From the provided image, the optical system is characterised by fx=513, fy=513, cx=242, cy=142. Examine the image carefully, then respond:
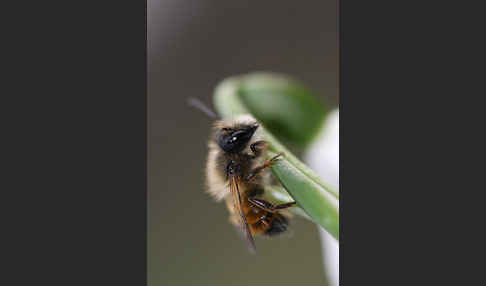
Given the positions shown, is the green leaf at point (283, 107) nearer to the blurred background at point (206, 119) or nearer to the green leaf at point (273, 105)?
the green leaf at point (273, 105)

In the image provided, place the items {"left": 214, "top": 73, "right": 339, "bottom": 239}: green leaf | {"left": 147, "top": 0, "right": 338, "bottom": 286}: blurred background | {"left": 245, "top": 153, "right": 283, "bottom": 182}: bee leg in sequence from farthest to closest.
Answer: {"left": 147, "top": 0, "right": 338, "bottom": 286}: blurred background < {"left": 214, "top": 73, "right": 339, "bottom": 239}: green leaf < {"left": 245, "top": 153, "right": 283, "bottom": 182}: bee leg

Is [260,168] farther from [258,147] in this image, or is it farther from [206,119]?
[206,119]

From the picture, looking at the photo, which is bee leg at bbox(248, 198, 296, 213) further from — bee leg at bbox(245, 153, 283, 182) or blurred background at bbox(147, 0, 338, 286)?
blurred background at bbox(147, 0, 338, 286)

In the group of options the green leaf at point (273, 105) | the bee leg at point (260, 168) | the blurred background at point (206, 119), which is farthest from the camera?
the blurred background at point (206, 119)

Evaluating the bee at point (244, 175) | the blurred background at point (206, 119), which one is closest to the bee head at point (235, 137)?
the bee at point (244, 175)

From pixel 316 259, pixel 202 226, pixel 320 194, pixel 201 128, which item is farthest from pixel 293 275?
pixel 320 194

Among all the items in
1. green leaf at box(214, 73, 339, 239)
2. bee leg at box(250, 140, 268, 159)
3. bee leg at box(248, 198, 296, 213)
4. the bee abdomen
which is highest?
green leaf at box(214, 73, 339, 239)

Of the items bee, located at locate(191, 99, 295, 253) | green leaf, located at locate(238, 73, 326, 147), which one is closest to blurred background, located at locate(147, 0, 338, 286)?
green leaf, located at locate(238, 73, 326, 147)

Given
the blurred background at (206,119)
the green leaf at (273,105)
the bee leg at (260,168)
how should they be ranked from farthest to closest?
the blurred background at (206,119)
the green leaf at (273,105)
the bee leg at (260,168)
